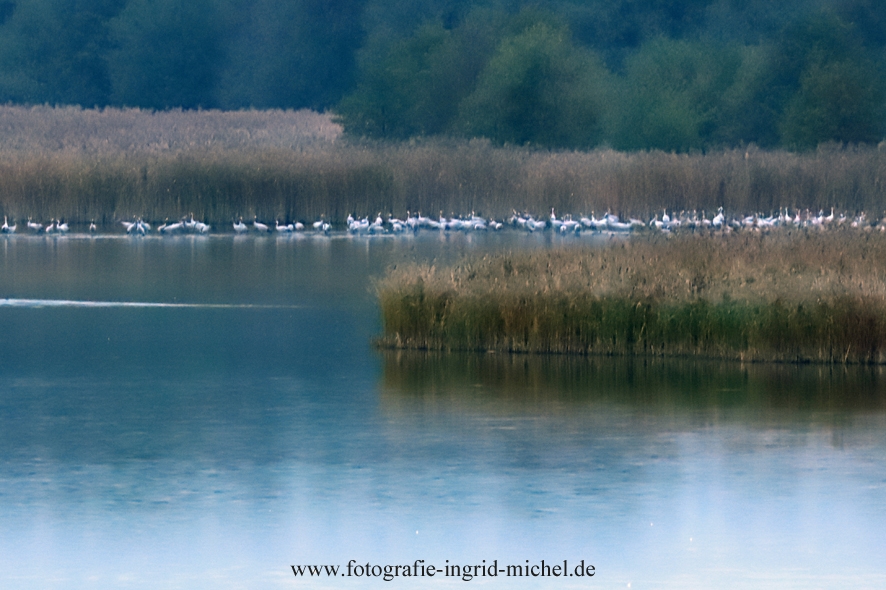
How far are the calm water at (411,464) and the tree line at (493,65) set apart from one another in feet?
94.2

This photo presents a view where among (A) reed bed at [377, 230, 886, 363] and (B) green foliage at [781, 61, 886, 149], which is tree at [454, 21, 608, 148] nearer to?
(B) green foliage at [781, 61, 886, 149]

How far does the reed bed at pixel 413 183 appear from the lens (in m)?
33.4

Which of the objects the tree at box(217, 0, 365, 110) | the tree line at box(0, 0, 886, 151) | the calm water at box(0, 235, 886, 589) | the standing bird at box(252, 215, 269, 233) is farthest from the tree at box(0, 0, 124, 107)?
the calm water at box(0, 235, 886, 589)

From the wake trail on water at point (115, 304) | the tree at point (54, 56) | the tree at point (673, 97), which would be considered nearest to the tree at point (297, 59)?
the tree at point (54, 56)

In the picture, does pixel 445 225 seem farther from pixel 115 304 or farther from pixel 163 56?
pixel 163 56

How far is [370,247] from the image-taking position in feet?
95.1

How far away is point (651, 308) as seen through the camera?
14.6 metres

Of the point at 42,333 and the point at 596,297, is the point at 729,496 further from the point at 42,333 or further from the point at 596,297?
the point at 42,333

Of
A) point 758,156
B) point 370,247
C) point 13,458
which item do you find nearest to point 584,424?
point 13,458

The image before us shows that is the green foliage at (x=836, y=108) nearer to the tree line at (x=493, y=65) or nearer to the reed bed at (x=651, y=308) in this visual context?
the tree line at (x=493, y=65)

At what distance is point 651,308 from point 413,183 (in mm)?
21031

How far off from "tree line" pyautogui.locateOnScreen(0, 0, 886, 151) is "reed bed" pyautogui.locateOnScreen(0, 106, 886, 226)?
305 inches

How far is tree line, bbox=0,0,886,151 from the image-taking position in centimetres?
4431

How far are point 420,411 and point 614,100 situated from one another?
121 ft
